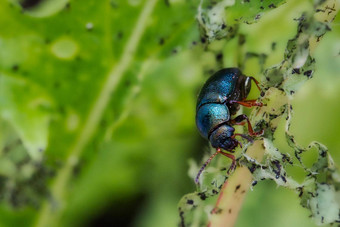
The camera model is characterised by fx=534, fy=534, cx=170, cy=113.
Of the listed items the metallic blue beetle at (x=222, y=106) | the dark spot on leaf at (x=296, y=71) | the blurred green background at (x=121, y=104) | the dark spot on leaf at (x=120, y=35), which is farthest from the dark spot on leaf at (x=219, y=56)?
the dark spot on leaf at (x=296, y=71)

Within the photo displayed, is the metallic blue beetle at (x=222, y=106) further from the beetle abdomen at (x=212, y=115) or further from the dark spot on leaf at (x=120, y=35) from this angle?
the dark spot on leaf at (x=120, y=35)

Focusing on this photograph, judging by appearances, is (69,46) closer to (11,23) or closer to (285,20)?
(11,23)

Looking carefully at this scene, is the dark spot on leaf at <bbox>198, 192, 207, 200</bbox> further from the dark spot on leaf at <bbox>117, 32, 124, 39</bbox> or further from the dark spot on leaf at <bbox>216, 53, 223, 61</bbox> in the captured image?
the dark spot on leaf at <bbox>117, 32, 124, 39</bbox>

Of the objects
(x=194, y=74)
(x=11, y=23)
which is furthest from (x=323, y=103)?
(x=11, y=23)

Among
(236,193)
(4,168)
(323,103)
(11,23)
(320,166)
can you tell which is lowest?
(320,166)

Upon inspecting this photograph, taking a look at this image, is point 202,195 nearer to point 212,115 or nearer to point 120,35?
point 212,115

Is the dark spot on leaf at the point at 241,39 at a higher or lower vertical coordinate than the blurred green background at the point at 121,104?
lower

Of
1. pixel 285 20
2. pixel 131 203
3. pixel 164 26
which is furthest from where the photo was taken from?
pixel 131 203
